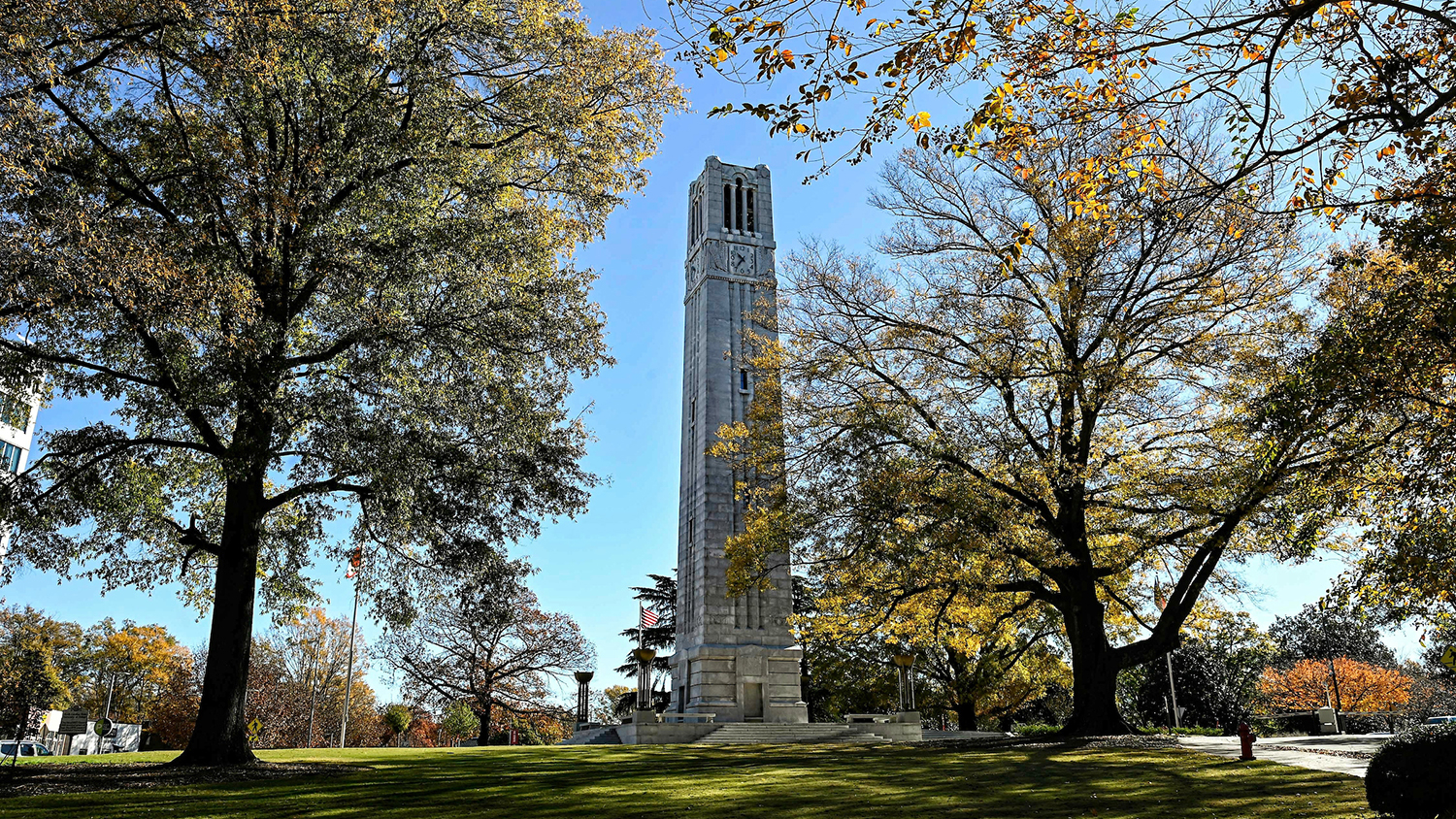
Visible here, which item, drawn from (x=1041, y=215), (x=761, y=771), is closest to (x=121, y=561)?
(x=761, y=771)

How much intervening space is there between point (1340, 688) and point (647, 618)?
4001cm

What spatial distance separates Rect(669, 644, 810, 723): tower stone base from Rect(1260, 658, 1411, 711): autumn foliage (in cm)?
2997

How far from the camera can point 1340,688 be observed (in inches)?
1948

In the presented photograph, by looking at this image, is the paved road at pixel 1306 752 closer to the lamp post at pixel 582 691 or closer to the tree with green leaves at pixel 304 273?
the tree with green leaves at pixel 304 273

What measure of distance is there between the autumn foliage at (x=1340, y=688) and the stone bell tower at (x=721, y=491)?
101 ft

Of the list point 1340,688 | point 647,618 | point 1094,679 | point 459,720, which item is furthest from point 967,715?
point 1094,679

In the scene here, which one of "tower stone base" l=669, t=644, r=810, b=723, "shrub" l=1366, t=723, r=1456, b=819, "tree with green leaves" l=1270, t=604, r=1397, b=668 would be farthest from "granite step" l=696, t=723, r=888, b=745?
"tree with green leaves" l=1270, t=604, r=1397, b=668

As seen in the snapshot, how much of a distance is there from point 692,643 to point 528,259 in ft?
72.8

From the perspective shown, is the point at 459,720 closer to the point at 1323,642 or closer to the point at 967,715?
the point at 967,715

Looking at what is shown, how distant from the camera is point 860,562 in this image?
21797 mm

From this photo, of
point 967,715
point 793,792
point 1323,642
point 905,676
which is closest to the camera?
point 793,792

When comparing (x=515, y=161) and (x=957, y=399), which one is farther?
(x=957, y=399)

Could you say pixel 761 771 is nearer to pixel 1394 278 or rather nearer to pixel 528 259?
pixel 528 259

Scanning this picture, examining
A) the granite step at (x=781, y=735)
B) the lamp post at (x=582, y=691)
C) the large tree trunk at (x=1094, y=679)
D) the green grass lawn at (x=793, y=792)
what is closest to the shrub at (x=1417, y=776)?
the green grass lawn at (x=793, y=792)
